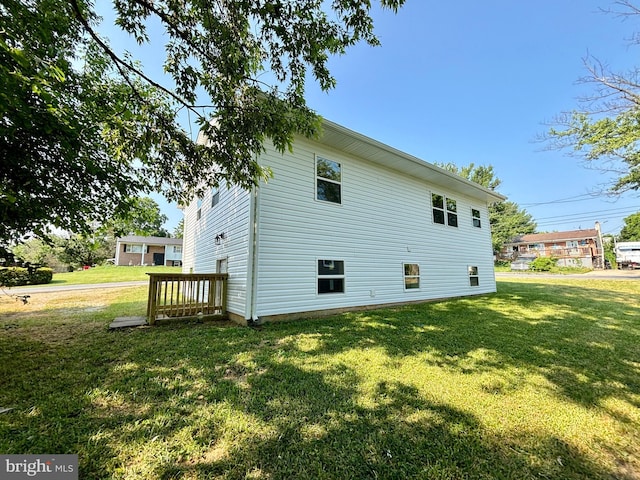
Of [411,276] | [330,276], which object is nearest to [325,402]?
[330,276]

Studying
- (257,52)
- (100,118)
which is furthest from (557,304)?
(100,118)

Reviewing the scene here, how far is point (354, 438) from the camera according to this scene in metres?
2.11

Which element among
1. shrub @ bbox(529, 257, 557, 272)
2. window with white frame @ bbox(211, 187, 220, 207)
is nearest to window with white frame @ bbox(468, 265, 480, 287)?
window with white frame @ bbox(211, 187, 220, 207)

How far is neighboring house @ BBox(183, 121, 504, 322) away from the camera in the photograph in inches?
232

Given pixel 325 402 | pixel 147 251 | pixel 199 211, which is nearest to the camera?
pixel 325 402

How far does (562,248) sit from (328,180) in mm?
43442

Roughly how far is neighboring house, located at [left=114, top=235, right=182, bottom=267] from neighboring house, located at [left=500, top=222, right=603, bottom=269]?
41083 mm

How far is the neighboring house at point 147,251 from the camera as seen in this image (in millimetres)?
29312

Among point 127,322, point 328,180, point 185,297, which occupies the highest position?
point 328,180

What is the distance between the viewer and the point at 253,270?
562 centimetres

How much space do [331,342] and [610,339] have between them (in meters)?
5.29

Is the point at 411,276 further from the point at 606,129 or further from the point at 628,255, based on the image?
the point at 628,255

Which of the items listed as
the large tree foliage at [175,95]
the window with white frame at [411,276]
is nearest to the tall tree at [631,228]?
the window with white frame at [411,276]

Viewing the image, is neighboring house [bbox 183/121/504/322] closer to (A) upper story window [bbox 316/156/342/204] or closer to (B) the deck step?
(A) upper story window [bbox 316/156/342/204]
